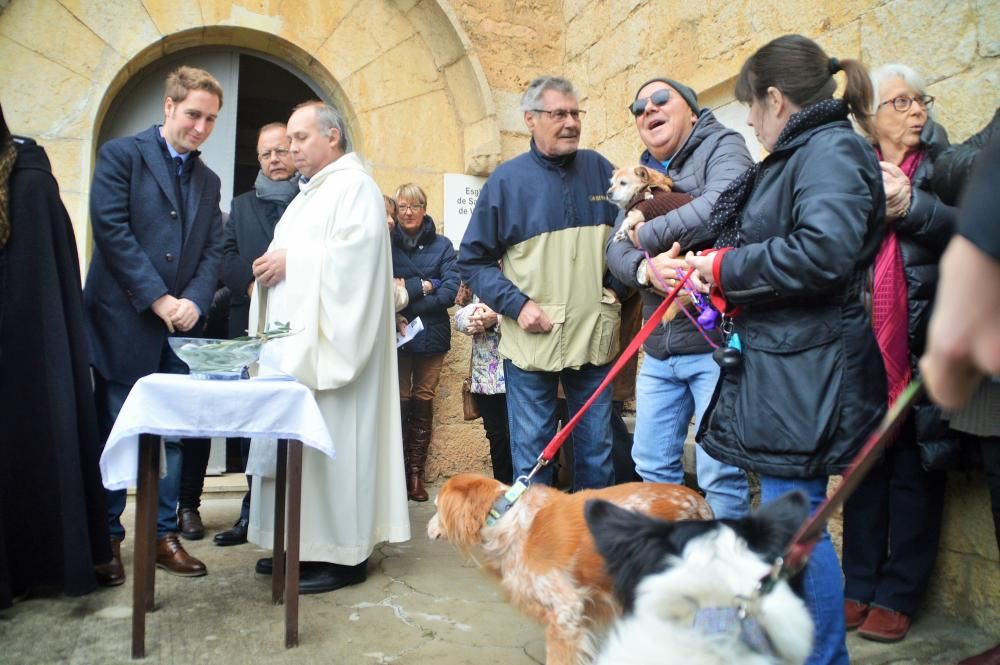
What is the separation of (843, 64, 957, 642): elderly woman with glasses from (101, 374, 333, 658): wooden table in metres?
2.16

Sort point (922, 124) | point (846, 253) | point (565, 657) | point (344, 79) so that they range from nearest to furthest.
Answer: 1. point (846, 253)
2. point (565, 657)
3. point (922, 124)
4. point (344, 79)

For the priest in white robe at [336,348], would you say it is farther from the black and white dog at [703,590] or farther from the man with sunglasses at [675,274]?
the black and white dog at [703,590]

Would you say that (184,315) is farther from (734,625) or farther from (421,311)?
(734,625)

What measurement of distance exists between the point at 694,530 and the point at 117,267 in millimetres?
3228

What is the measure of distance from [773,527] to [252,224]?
3914mm

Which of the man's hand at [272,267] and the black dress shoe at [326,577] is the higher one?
the man's hand at [272,267]

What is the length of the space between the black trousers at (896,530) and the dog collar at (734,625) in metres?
2.10

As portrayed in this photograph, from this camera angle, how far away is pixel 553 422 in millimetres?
3943

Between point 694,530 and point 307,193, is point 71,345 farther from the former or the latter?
point 694,530

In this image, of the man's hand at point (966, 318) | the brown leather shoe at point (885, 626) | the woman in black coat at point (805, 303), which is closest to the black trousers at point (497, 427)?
the brown leather shoe at point (885, 626)

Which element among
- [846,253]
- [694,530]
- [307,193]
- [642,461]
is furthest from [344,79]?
[694,530]

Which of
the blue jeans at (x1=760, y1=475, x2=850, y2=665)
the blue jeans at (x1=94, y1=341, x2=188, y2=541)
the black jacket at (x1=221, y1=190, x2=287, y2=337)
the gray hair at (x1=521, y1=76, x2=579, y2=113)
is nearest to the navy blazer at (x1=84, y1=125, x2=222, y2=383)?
the blue jeans at (x1=94, y1=341, x2=188, y2=541)

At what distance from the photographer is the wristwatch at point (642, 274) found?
3293 mm

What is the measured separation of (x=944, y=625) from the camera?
3363 millimetres
